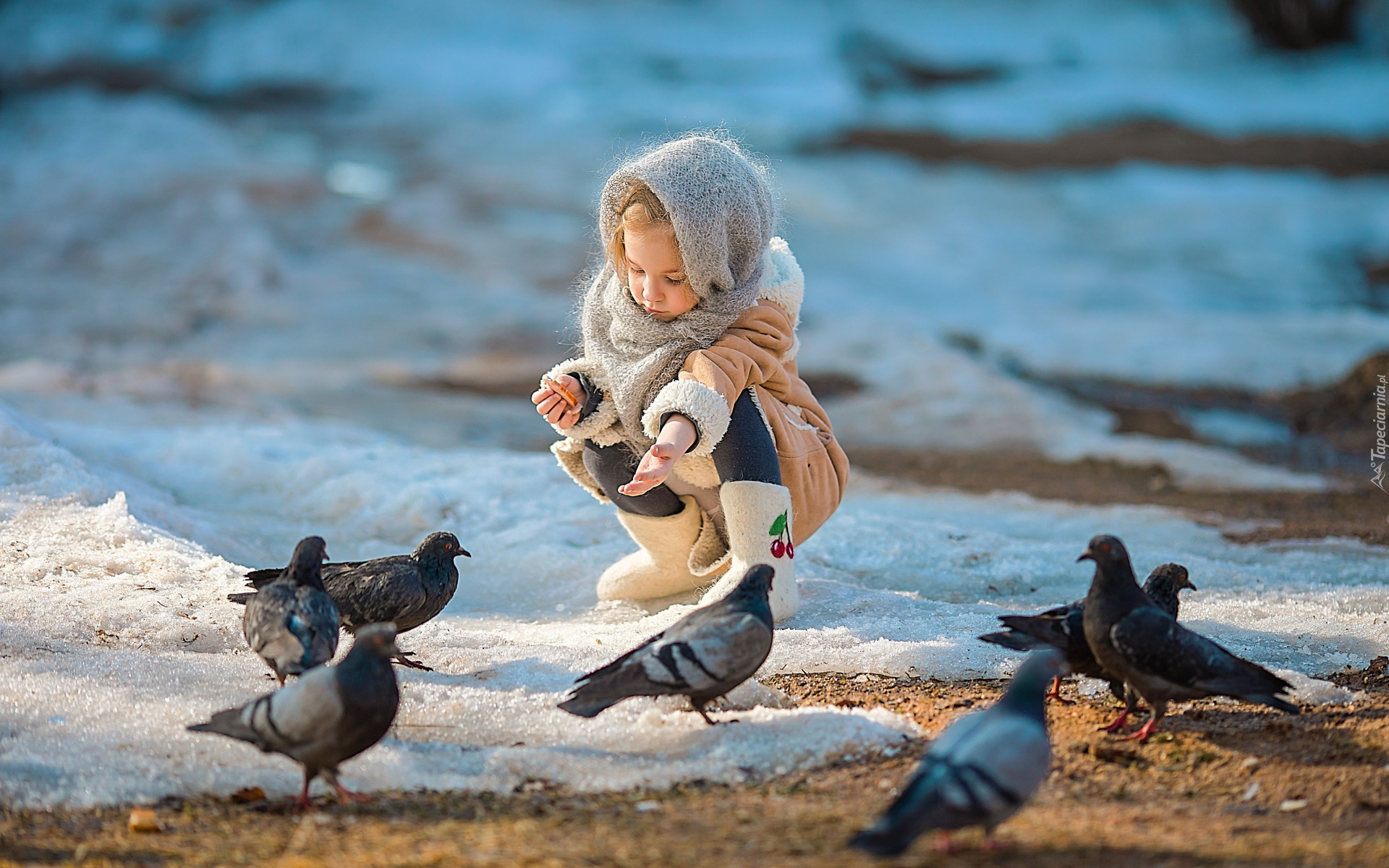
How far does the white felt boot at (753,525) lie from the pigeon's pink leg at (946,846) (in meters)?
1.36

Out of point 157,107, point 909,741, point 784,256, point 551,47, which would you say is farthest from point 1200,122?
point 909,741

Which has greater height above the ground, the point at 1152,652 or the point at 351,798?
the point at 1152,652

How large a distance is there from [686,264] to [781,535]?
0.85 metres

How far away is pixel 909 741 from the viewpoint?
9.66 feet

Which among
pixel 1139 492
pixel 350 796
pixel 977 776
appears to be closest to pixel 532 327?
pixel 1139 492

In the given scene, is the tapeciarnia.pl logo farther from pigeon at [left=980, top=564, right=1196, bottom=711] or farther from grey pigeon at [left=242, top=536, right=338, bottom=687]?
grey pigeon at [left=242, top=536, right=338, bottom=687]

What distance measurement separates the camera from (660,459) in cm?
341

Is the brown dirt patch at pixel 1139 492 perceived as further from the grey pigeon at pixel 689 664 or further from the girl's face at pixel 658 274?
the grey pigeon at pixel 689 664

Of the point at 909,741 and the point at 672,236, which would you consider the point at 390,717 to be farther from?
the point at 672,236

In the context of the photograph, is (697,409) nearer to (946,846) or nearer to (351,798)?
(351,798)

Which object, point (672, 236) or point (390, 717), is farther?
point (672, 236)

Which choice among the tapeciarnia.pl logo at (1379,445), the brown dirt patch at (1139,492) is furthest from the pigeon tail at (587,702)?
the tapeciarnia.pl logo at (1379,445)

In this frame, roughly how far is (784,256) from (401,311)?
7.60 metres

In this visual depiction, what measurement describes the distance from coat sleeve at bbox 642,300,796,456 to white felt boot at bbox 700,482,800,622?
172mm
